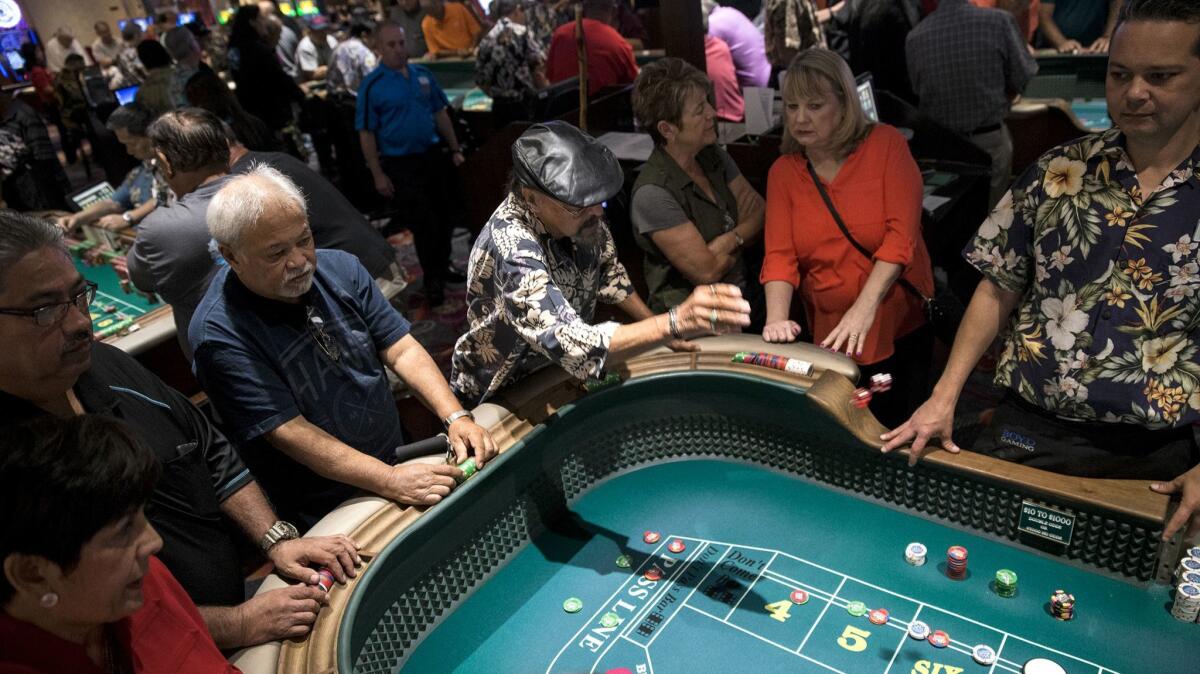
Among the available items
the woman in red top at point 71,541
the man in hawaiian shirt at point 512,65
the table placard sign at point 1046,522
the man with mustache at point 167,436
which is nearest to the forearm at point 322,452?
the man with mustache at point 167,436

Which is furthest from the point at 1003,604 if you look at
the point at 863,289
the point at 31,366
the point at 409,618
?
the point at 31,366

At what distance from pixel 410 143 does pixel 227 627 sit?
160 inches

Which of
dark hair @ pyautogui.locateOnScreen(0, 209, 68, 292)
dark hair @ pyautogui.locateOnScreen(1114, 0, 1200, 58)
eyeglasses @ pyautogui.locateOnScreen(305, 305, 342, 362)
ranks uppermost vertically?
dark hair @ pyautogui.locateOnScreen(1114, 0, 1200, 58)

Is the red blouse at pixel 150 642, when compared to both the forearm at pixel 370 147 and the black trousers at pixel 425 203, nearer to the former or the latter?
the black trousers at pixel 425 203

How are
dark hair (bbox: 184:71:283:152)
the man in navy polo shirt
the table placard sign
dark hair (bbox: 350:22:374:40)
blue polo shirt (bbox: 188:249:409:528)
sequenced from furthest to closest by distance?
1. dark hair (bbox: 350:22:374:40)
2. the man in navy polo shirt
3. dark hair (bbox: 184:71:283:152)
4. blue polo shirt (bbox: 188:249:409:528)
5. the table placard sign

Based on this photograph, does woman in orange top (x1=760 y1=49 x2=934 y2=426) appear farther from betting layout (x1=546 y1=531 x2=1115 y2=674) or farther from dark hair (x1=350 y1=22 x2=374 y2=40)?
dark hair (x1=350 y1=22 x2=374 y2=40)

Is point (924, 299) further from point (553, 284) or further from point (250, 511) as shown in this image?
point (250, 511)

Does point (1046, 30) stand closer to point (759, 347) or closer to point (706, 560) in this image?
point (759, 347)

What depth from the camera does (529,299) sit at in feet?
5.98

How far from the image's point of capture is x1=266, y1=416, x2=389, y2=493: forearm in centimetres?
182

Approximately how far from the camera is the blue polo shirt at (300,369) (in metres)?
1.83

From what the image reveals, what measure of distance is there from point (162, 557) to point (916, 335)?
2227mm

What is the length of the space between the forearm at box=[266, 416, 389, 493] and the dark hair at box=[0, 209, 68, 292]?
58cm

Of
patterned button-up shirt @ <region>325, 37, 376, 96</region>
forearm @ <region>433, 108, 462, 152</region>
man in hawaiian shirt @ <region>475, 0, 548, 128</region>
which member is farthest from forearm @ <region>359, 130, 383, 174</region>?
patterned button-up shirt @ <region>325, 37, 376, 96</region>
